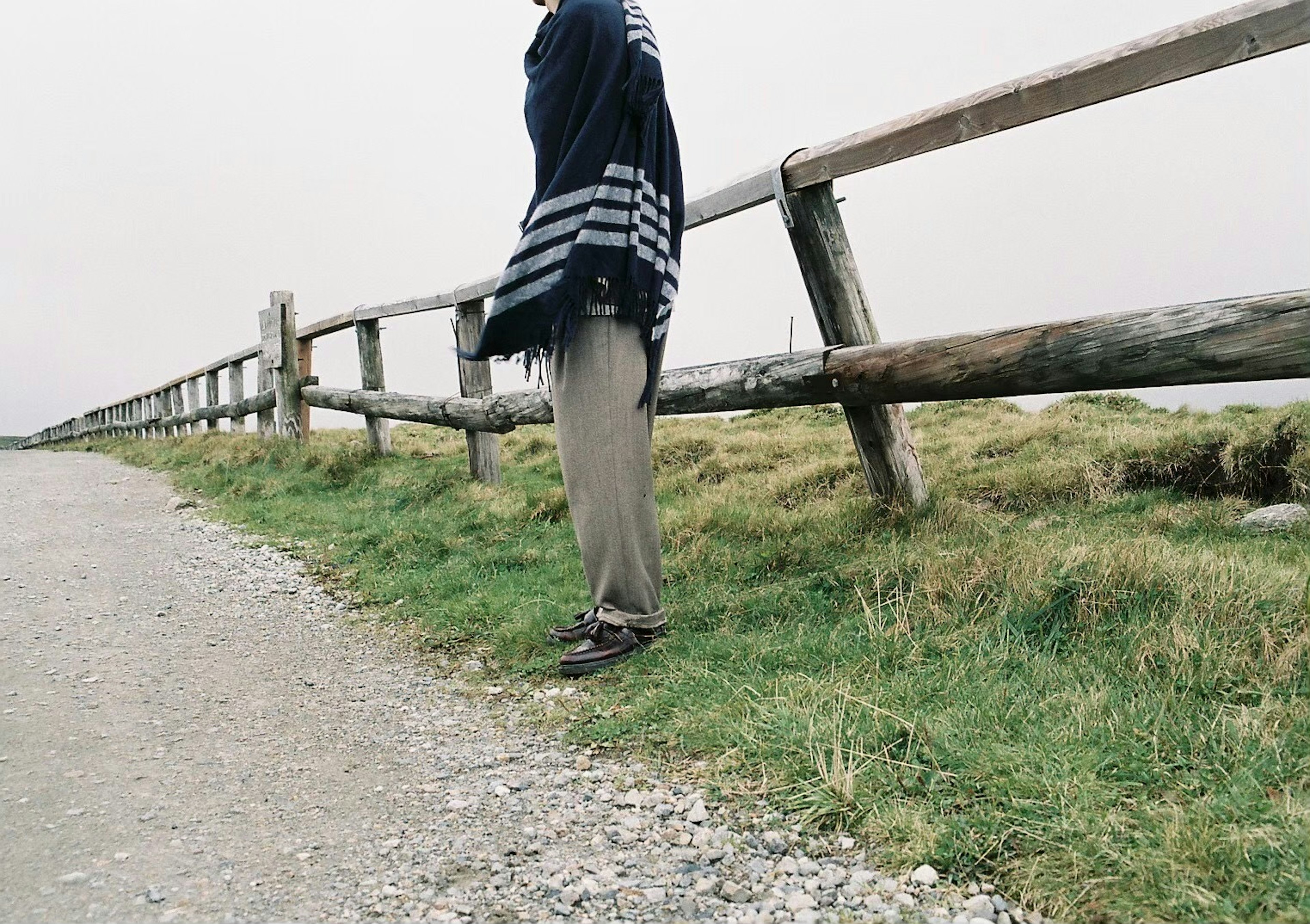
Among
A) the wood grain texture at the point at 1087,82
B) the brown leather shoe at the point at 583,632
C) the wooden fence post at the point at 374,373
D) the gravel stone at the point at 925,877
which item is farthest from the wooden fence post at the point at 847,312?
the wooden fence post at the point at 374,373

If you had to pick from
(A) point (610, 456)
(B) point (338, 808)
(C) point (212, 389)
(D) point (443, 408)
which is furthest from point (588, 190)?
(C) point (212, 389)

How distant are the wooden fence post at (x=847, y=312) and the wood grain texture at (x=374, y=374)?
5.44 metres

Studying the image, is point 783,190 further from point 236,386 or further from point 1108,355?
point 236,386

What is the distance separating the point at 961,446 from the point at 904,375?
8.28 ft

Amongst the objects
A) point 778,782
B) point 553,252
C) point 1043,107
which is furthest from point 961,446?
point 778,782

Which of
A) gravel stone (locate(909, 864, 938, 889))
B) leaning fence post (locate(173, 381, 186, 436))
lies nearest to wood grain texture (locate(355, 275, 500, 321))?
gravel stone (locate(909, 864, 938, 889))

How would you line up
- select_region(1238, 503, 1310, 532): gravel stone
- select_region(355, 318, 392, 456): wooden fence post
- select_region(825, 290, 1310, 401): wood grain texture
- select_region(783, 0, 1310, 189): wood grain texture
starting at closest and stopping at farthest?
select_region(825, 290, 1310, 401): wood grain texture
select_region(783, 0, 1310, 189): wood grain texture
select_region(1238, 503, 1310, 532): gravel stone
select_region(355, 318, 392, 456): wooden fence post

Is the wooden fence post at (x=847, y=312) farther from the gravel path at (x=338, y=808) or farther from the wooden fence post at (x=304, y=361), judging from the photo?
the wooden fence post at (x=304, y=361)

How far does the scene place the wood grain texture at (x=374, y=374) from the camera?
8.84 m

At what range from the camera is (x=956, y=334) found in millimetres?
3668

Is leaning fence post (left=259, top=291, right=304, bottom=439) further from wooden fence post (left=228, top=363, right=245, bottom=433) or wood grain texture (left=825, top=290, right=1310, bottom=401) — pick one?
wood grain texture (left=825, top=290, right=1310, bottom=401)

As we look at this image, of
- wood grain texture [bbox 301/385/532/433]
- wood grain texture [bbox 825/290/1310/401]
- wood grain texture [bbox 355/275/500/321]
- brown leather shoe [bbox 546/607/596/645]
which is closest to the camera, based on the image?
wood grain texture [bbox 825/290/1310/401]

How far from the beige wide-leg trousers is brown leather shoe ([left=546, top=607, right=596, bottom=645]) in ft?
0.59

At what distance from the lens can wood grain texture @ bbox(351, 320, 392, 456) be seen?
8.84 metres
